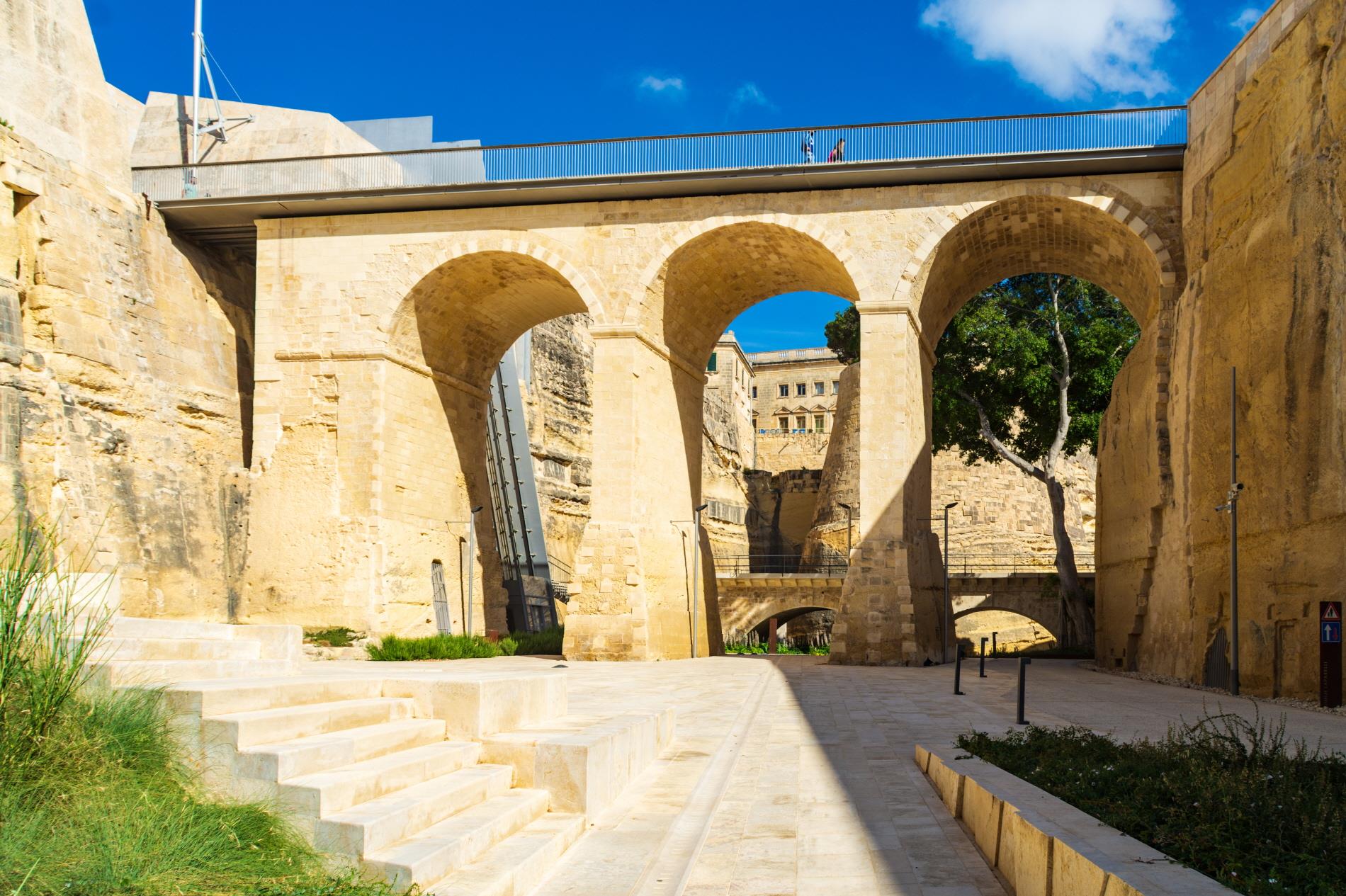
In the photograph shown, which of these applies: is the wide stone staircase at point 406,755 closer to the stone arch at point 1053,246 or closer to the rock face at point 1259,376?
the rock face at point 1259,376

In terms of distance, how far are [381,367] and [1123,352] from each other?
60.6 feet

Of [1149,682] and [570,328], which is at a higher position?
[570,328]

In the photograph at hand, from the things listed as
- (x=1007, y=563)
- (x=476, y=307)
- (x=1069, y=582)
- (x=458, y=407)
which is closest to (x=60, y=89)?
(x=476, y=307)

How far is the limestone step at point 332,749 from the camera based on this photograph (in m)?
4.45

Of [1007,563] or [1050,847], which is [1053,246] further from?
[1007,563]

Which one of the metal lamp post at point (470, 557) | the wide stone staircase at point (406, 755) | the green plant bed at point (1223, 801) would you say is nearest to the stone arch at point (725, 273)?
the metal lamp post at point (470, 557)

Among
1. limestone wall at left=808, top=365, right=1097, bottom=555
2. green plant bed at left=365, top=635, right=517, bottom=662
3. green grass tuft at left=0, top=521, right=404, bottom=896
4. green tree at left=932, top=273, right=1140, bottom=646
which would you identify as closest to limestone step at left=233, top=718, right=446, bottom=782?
green grass tuft at left=0, top=521, right=404, bottom=896

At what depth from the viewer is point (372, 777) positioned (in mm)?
4789

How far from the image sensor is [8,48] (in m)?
17.3

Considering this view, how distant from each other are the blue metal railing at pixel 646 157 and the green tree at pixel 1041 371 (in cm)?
878

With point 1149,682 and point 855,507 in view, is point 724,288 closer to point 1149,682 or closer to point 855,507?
point 1149,682

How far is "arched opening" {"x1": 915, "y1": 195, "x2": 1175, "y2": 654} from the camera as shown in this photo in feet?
65.4

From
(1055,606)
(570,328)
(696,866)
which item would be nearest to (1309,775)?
(696,866)

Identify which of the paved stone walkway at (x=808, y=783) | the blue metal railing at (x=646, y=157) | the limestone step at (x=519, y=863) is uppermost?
the blue metal railing at (x=646, y=157)
